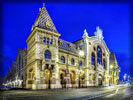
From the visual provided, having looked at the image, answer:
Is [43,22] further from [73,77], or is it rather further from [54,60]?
[73,77]

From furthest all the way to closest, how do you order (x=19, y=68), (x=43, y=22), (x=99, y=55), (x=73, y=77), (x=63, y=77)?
(x=99, y=55)
(x=19, y=68)
(x=73, y=77)
(x=63, y=77)
(x=43, y=22)

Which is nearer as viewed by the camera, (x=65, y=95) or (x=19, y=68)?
(x=65, y=95)

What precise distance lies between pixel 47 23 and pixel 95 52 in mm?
26812

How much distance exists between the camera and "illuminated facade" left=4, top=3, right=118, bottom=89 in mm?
34156

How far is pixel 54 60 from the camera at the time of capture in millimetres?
36406

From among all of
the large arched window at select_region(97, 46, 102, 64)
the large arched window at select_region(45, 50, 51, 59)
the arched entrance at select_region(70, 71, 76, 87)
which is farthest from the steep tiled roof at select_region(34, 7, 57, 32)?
the large arched window at select_region(97, 46, 102, 64)

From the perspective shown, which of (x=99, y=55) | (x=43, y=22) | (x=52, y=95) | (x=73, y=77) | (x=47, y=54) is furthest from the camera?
(x=99, y=55)

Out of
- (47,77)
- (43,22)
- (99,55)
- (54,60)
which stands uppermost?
(43,22)

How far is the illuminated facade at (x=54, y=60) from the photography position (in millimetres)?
34156

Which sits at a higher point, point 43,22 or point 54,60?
point 43,22

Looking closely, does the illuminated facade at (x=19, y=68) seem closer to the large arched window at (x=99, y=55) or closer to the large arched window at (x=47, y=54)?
the large arched window at (x=47, y=54)

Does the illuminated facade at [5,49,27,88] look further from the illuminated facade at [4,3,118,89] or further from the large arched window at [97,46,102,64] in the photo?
the large arched window at [97,46,102,64]

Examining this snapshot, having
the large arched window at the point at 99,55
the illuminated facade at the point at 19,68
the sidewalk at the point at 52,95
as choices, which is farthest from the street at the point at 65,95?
the large arched window at the point at 99,55

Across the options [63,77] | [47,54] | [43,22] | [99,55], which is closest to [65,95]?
[47,54]
